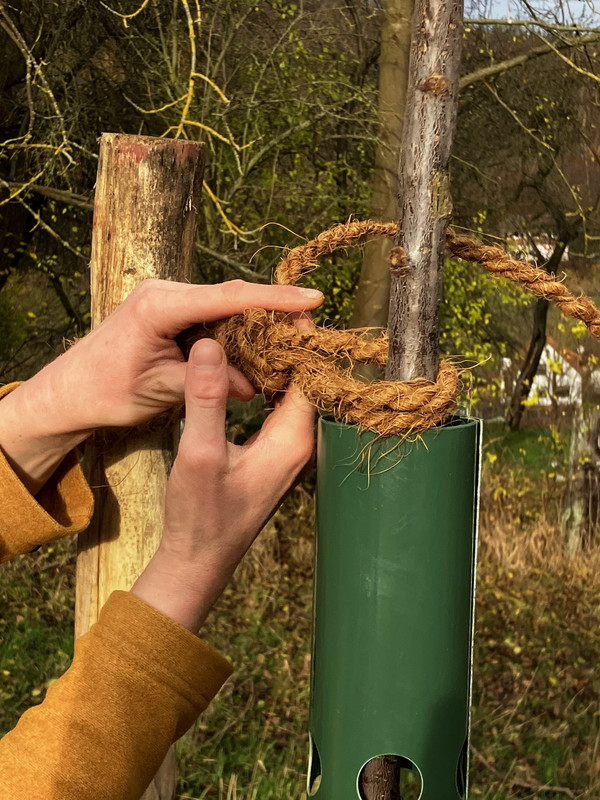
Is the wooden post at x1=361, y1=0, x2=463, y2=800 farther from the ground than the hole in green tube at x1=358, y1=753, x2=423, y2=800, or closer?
farther from the ground

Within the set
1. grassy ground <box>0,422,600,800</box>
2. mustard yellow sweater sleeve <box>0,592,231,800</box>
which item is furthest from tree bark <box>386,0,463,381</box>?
grassy ground <box>0,422,600,800</box>

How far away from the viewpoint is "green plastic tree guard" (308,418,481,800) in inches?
46.8

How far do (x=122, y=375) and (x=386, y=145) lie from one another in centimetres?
424

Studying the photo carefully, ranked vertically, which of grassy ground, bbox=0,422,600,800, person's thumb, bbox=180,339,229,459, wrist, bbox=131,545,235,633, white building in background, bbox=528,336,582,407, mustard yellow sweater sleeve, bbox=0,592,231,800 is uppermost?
person's thumb, bbox=180,339,229,459

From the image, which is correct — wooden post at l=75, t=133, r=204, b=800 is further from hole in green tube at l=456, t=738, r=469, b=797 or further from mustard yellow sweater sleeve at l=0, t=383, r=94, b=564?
hole in green tube at l=456, t=738, r=469, b=797

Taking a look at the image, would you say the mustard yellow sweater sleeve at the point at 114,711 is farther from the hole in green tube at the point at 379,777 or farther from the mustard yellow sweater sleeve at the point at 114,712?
the hole in green tube at the point at 379,777

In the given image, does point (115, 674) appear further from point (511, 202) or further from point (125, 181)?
point (511, 202)

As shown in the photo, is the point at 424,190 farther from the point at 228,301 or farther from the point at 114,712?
the point at 114,712

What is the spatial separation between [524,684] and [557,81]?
4983 millimetres

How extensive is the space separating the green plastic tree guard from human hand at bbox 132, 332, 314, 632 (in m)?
0.12

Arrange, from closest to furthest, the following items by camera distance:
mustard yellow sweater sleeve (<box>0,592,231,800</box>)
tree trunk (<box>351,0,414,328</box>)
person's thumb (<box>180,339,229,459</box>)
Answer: mustard yellow sweater sleeve (<box>0,592,231,800</box>) < person's thumb (<box>180,339,229,459</box>) < tree trunk (<box>351,0,414,328</box>)

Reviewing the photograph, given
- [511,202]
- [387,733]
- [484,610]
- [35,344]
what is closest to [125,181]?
[387,733]

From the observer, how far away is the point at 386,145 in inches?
209

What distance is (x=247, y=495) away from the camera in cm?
Result: 127
